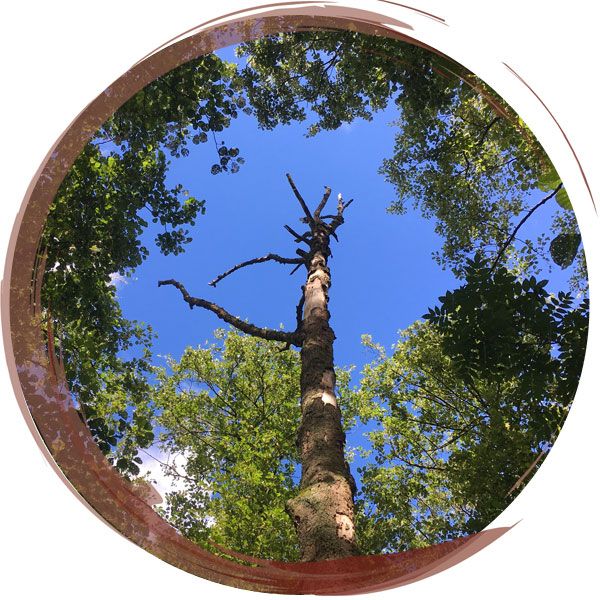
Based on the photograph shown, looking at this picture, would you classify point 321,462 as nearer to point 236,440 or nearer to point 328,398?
point 328,398

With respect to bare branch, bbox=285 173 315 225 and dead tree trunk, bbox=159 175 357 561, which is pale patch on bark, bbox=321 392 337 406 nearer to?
dead tree trunk, bbox=159 175 357 561

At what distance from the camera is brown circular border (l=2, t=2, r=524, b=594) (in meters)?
3.11

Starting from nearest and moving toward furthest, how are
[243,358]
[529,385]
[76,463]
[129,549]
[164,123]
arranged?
[129,549] < [76,463] < [529,385] < [164,123] < [243,358]

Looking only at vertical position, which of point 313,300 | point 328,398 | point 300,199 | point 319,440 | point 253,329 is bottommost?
point 319,440

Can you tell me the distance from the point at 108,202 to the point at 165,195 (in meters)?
0.78

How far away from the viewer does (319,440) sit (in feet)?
10.8

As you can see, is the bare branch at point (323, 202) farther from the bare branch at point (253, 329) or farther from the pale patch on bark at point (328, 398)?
the pale patch on bark at point (328, 398)

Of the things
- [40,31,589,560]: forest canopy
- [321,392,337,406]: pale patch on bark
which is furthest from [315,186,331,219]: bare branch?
[321,392,337,406]: pale patch on bark

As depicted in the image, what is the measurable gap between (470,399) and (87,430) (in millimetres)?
4822

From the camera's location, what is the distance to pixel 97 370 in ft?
17.2

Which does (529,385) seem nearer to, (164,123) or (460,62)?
(460,62)

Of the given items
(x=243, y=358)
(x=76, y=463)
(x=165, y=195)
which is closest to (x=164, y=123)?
(x=165, y=195)

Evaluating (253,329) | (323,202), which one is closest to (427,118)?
(323,202)

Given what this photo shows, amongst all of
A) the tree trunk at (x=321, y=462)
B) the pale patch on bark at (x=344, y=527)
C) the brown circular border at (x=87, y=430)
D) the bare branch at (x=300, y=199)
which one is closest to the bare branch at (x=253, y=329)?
the tree trunk at (x=321, y=462)
